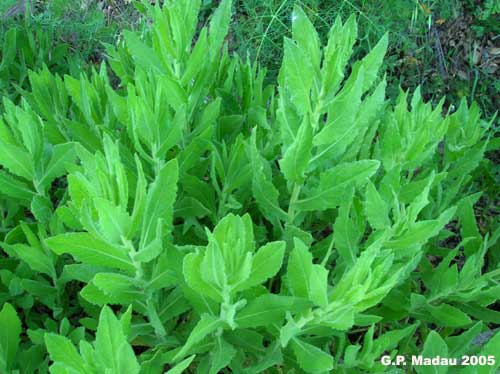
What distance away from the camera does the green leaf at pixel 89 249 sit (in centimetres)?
99

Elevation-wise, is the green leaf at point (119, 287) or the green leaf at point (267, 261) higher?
the green leaf at point (267, 261)

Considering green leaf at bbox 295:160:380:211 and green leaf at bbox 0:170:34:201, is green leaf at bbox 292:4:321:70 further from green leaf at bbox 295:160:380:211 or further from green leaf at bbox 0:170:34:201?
green leaf at bbox 0:170:34:201

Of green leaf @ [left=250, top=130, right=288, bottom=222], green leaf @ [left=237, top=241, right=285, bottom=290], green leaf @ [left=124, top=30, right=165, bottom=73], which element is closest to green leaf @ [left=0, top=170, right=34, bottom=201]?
green leaf @ [left=124, top=30, right=165, bottom=73]

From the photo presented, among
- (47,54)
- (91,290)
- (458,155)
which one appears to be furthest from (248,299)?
(47,54)

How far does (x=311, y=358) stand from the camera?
3.55ft

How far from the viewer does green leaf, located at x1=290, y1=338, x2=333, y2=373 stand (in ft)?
3.48

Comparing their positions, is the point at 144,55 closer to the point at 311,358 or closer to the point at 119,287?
the point at 119,287

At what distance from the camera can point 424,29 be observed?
139 inches

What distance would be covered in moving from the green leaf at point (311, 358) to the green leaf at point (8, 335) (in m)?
0.53

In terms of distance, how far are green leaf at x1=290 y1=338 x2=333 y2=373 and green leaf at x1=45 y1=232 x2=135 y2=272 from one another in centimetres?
33

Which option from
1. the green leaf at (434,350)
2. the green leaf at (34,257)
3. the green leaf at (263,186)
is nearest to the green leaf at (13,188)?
the green leaf at (34,257)

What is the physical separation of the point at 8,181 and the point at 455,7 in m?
3.04

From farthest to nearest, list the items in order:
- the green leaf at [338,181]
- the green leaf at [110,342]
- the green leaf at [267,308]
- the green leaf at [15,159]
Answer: the green leaf at [15,159] < the green leaf at [338,181] < the green leaf at [267,308] < the green leaf at [110,342]

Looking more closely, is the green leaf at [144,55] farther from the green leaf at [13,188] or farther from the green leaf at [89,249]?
the green leaf at [89,249]
